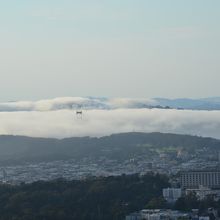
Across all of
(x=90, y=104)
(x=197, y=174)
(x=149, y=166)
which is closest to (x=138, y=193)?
(x=197, y=174)

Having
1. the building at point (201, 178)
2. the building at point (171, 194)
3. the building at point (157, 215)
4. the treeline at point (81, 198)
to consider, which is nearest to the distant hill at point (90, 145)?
the building at point (201, 178)

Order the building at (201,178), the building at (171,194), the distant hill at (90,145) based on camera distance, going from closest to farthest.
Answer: the building at (171,194) < the building at (201,178) < the distant hill at (90,145)

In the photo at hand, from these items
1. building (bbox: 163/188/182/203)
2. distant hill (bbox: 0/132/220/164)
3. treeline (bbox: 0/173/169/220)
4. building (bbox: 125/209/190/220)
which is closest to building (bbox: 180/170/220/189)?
treeline (bbox: 0/173/169/220)

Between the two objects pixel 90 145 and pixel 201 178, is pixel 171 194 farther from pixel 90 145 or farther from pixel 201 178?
pixel 90 145

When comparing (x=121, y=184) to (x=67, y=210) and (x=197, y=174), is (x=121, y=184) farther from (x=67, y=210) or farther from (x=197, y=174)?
(x=197, y=174)

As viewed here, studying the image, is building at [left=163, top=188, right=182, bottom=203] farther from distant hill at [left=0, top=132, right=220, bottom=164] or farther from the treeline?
distant hill at [left=0, top=132, right=220, bottom=164]

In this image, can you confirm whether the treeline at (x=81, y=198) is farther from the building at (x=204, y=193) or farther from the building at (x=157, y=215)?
the building at (x=204, y=193)
